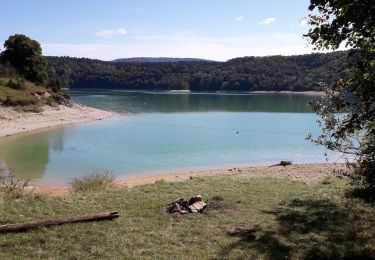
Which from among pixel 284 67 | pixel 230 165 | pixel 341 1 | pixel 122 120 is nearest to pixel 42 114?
pixel 122 120

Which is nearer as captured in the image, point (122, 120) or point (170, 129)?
point (170, 129)

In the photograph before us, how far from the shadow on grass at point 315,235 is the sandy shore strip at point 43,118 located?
130 feet

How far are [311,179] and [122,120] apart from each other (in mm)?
50138

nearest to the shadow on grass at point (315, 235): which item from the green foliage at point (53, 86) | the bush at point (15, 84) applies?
the bush at point (15, 84)

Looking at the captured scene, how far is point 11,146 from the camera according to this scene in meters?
40.2

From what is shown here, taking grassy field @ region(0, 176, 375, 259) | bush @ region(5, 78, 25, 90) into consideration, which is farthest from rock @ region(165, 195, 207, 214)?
bush @ region(5, 78, 25, 90)

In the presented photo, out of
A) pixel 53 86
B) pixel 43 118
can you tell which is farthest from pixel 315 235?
pixel 53 86

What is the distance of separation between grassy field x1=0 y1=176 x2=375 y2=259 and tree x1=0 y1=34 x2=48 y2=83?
72736mm

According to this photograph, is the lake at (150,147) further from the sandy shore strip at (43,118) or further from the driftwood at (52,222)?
the driftwood at (52,222)

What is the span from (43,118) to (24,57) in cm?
2755

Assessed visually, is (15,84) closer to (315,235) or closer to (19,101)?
(19,101)

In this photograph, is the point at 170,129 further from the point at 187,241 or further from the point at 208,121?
the point at 187,241

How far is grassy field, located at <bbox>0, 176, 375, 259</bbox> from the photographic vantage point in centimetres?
923

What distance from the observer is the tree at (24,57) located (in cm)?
8256
